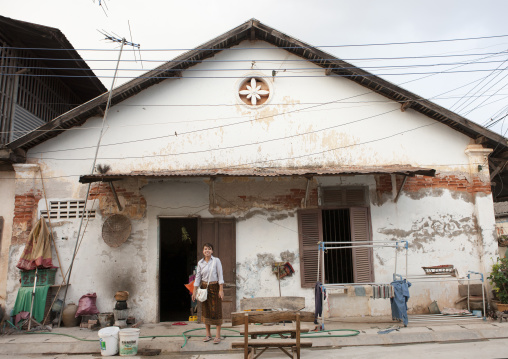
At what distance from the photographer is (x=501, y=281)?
847 centimetres

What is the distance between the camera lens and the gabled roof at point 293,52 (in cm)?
902

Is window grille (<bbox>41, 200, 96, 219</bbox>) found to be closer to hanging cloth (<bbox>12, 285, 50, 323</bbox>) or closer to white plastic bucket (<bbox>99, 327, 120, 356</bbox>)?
hanging cloth (<bbox>12, 285, 50, 323</bbox>)

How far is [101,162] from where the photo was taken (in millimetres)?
9133

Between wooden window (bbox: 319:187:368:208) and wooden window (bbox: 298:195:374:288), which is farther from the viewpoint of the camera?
wooden window (bbox: 319:187:368:208)

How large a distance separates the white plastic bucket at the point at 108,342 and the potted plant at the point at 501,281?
7.44 meters

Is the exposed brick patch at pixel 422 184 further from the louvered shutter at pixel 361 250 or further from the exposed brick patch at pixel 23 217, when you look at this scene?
the exposed brick patch at pixel 23 217

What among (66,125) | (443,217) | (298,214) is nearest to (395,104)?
(443,217)

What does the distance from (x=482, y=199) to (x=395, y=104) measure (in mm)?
2884

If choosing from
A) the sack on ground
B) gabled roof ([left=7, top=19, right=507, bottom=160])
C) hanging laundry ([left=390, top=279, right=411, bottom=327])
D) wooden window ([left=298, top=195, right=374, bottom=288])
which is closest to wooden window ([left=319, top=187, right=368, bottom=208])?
wooden window ([left=298, top=195, right=374, bottom=288])

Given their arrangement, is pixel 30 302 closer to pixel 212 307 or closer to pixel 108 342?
pixel 108 342

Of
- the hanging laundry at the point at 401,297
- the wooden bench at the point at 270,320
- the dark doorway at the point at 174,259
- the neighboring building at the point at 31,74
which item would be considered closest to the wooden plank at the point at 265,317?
the wooden bench at the point at 270,320

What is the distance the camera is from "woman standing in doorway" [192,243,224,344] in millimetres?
6949

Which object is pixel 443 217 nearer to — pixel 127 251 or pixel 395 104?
pixel 395 104

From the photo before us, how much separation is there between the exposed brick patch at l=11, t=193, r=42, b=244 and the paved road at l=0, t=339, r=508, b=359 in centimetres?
270
